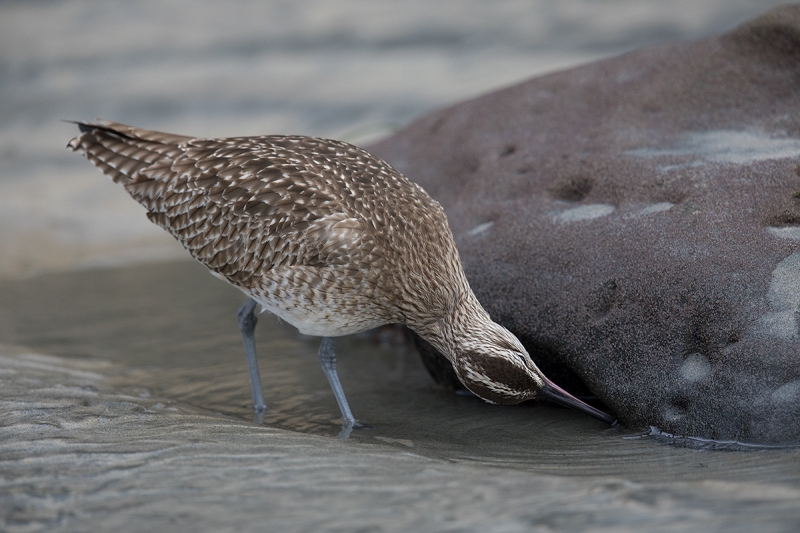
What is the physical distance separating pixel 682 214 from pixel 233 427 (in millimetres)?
3035

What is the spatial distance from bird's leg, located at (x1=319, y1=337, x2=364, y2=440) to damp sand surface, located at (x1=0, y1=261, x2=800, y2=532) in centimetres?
11

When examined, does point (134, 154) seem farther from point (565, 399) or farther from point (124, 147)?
point (565, 399)

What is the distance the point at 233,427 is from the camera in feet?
16.0

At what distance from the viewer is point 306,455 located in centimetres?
433

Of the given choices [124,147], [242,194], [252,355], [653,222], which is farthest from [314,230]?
[653,222]

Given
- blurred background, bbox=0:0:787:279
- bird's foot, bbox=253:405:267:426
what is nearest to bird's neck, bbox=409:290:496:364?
bird's foot, bbox=253:405:267:426

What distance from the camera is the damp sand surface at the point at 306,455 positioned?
3541 mm

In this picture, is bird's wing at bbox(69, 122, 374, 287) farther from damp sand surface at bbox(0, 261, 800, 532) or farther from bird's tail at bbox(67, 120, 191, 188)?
damp sand surface at bbox(0, 261, 800, 532)

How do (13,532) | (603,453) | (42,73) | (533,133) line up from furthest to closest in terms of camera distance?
(42,73)
(533,133)
(603,453)
(13,532)

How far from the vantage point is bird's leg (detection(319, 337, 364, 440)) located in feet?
18.2

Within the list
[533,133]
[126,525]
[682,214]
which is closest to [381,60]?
[533,133]

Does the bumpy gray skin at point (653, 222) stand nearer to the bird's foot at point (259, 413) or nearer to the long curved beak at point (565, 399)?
the long curved beak at point (565, 399)

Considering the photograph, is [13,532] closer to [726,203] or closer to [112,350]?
[112,350]

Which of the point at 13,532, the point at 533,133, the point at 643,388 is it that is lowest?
the point at 13,532
